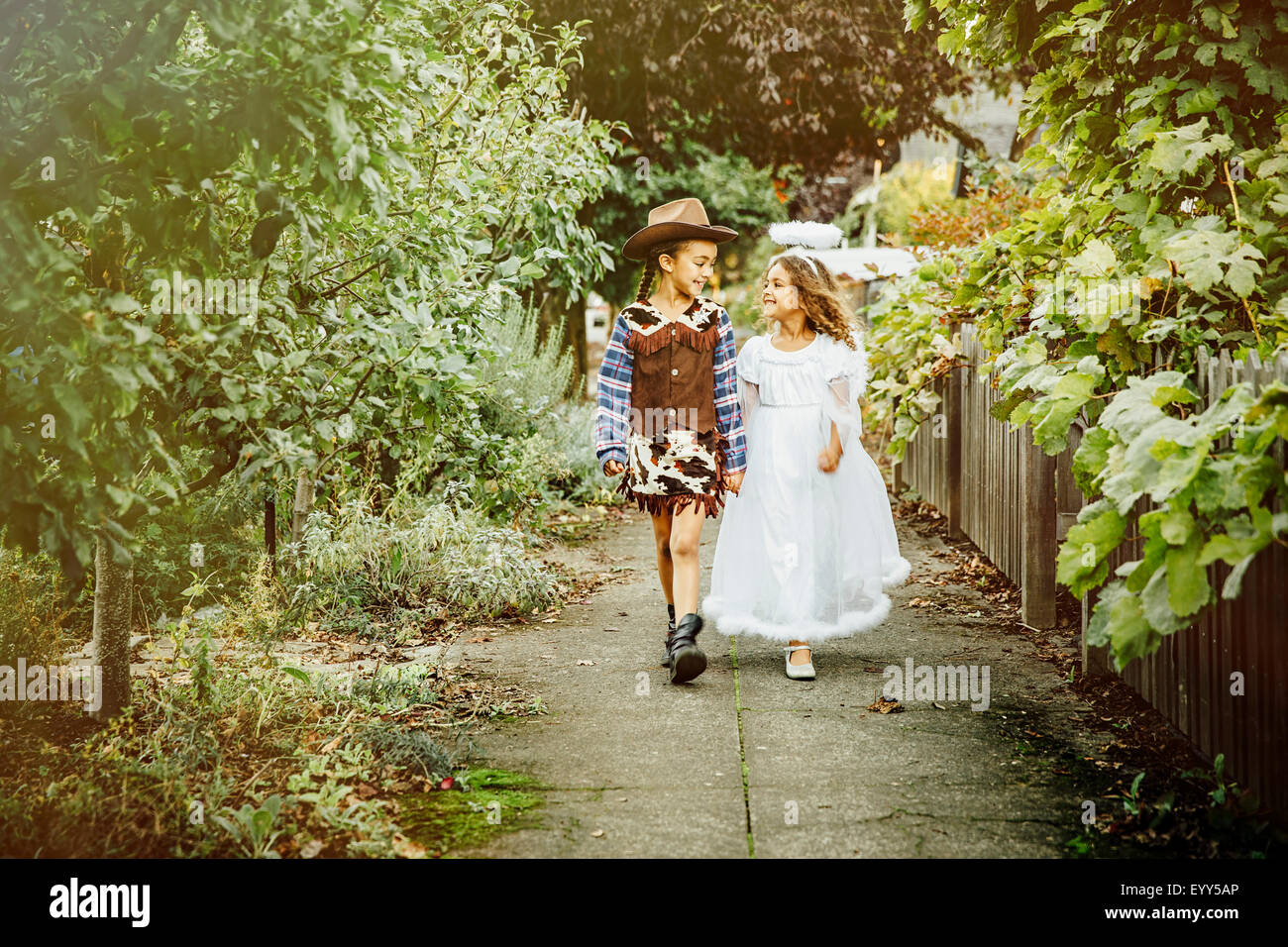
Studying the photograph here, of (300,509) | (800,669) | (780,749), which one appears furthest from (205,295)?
(800,669)

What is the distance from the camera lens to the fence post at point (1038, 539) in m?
5.56

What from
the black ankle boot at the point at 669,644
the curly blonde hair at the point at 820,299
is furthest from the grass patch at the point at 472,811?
the curly blonde hair at the point at 820,299

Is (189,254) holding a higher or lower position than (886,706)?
higher

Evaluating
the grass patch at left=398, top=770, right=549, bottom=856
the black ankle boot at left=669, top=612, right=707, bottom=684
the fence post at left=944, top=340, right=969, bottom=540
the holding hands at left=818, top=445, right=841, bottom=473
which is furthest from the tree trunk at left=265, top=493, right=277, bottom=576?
the fence post at left=944, top=340, right=969, bottom=540

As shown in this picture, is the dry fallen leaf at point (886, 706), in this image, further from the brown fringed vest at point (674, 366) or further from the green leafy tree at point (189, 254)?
the green leafy tree at point (189, 254)

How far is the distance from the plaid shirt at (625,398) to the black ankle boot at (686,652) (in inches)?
27.0

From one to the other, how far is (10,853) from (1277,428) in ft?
10.6

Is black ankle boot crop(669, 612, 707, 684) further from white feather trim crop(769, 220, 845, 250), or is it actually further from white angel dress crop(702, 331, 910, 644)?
white feather trim crop(769, 220, 845, 250)

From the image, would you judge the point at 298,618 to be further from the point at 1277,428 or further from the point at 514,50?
the point at 1277,428

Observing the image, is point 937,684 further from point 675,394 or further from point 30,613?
point 30,613

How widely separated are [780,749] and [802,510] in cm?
130

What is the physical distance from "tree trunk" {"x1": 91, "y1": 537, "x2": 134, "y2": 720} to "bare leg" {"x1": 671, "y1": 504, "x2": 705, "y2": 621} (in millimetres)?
2135

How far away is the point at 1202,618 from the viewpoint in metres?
2.85
